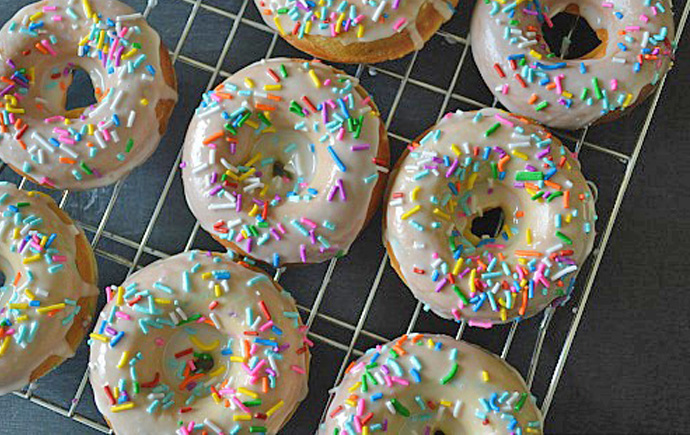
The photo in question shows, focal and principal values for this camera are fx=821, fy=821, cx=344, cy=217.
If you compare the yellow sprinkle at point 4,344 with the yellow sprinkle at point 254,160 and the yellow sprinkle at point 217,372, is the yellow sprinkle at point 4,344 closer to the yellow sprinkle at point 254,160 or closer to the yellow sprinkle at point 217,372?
the yellow sprinkle at point 217,372

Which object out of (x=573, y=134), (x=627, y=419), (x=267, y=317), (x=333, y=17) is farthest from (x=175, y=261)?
(x=627, y=419)

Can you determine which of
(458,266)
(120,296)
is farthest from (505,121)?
(120,296)

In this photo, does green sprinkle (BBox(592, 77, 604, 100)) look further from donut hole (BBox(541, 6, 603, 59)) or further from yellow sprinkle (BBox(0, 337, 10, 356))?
yellow sprinkle (BBox(0, 337, 10, 356))

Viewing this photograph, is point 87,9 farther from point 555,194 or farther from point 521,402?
point 521,402

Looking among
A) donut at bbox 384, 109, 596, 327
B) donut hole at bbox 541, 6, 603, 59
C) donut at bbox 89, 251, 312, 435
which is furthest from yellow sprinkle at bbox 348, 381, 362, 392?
donut hole at bbox 541, 6, 603, 59

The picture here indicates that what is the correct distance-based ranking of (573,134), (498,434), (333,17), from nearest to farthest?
(498,434) → (333,17) → (573,134)

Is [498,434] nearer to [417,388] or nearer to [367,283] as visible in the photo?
[417,388]

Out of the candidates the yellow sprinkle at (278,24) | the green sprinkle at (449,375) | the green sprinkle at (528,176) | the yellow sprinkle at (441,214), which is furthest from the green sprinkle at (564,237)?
the yellow sprinkle at (278,24)
